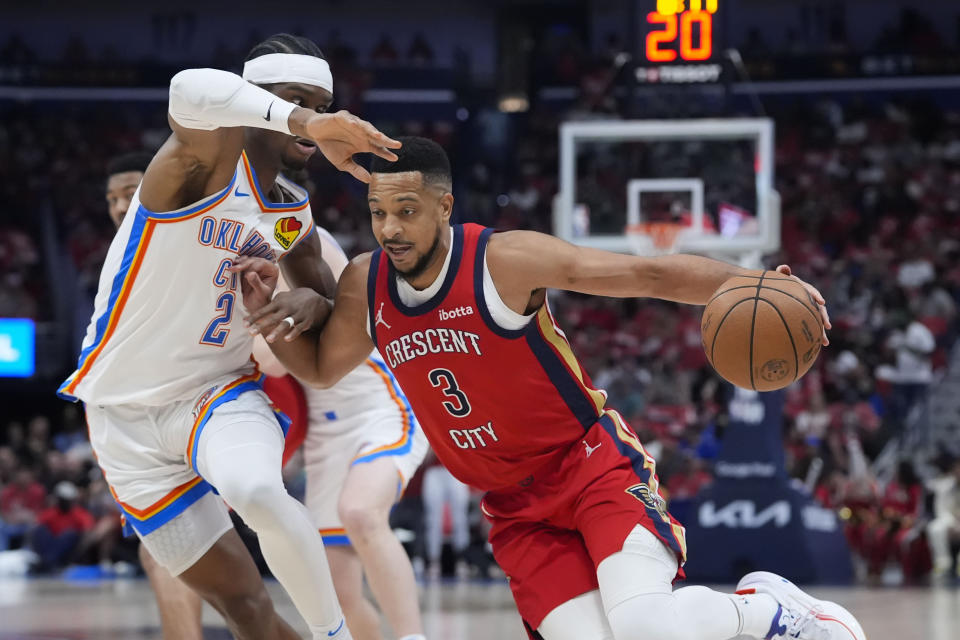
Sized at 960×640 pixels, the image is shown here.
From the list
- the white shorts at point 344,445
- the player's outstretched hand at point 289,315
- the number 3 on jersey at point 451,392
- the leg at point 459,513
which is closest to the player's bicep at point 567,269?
the number 3 on jersey at point 451,392

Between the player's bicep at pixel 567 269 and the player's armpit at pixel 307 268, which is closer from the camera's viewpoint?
the player's bicep at pixel 567 269

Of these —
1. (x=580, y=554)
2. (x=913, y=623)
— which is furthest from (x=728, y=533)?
(x=580, y=554)

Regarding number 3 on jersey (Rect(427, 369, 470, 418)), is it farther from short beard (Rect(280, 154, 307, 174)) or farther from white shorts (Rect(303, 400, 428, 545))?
white shorts (Rect(303, 400, 428, 545))

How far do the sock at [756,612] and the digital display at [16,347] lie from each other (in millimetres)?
15064

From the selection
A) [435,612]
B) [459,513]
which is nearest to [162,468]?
[435,612]

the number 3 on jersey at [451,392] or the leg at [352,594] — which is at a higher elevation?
the number 3 on jersey at [451,392]

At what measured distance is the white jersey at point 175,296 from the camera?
149 inches

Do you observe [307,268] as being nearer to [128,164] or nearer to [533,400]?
[533,400]

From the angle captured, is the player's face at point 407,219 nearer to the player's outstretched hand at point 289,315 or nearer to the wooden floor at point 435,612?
the player's outstretched hand at point 289,315

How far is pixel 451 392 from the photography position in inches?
147

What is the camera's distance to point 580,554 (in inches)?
150

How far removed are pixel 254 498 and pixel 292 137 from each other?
4.08ft

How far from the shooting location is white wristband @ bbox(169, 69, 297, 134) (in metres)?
3.45

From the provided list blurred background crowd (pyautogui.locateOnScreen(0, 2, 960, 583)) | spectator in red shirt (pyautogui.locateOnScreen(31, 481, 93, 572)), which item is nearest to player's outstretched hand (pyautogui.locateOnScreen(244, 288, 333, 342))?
blurred background crowd (pyautogui.locateOnScreen(0, 2, 960, 583))
